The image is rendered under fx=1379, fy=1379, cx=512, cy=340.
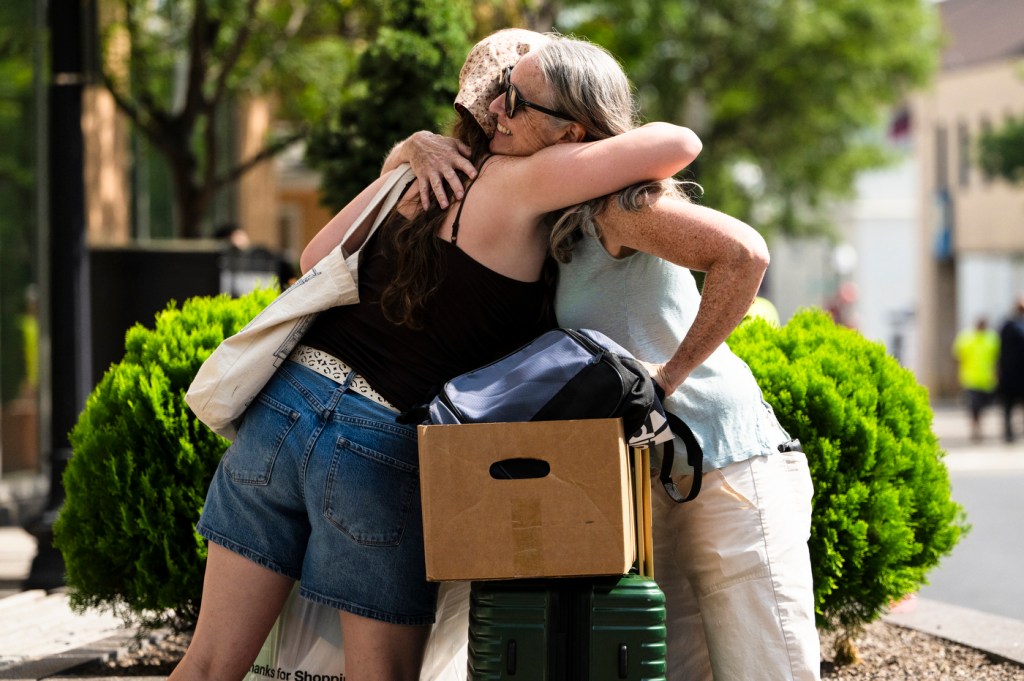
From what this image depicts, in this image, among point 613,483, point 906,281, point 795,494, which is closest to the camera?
point 613,483

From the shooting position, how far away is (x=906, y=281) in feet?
180

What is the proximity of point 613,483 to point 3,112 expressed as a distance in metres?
10.9

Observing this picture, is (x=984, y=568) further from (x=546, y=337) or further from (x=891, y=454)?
(x=546, y=337)

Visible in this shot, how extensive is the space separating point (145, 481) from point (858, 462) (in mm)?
2280

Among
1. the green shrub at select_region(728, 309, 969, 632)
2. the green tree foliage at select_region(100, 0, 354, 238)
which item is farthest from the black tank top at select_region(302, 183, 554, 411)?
the green tree foliage at select_region(100, 0, 354, 238)

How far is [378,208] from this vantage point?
3135mm

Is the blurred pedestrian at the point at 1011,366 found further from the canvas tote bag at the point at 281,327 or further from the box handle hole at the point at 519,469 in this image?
the box handle hole at the point at 519,469

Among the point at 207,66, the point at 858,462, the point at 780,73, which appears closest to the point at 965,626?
the point at 858,462

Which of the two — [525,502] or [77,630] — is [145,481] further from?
[525,502]

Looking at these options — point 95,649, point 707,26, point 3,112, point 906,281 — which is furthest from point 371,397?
point 906,281

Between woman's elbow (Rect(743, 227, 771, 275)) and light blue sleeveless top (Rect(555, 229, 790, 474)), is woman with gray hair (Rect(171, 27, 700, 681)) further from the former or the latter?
woman's elbow (Rect(743, 227, 771, 275))

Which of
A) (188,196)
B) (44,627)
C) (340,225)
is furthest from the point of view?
(188,196)

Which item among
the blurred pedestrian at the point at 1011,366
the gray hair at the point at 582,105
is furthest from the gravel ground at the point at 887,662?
→ the blurred pedestrian at the point at 1011,366

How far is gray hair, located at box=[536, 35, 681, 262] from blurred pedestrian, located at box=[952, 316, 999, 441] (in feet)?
60.1
